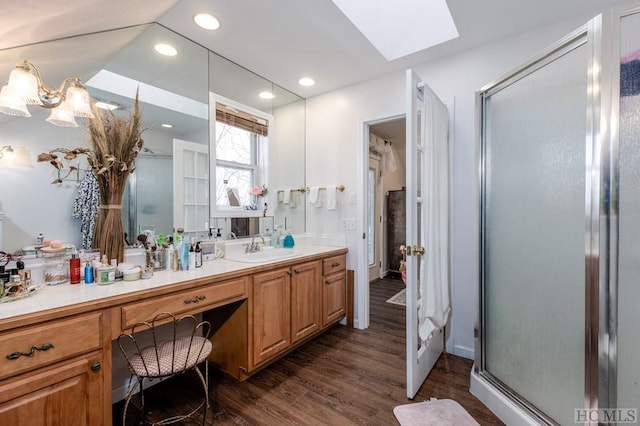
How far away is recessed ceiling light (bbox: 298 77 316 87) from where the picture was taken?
2.83 meters

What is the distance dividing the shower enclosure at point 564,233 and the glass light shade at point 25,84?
2.61 meters

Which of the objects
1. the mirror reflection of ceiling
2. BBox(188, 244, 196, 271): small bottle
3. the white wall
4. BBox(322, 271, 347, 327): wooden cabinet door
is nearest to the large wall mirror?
the mirror reflection of ceiling

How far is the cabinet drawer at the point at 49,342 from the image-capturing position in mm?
1007

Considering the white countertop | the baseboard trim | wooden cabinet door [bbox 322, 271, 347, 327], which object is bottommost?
the baseboard trim

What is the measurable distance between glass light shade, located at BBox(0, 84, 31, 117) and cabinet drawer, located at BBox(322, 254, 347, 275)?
2.18 meters

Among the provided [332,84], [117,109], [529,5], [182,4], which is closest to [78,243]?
[117,109]

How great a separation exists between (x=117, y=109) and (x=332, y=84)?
1.96m

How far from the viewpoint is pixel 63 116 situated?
1.53 m

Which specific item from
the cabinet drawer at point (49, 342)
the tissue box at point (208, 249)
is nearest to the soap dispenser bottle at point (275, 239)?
the tissue box at point (208, 249)

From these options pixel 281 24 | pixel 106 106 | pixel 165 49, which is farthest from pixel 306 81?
pixel 106 106

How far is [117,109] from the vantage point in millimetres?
1772

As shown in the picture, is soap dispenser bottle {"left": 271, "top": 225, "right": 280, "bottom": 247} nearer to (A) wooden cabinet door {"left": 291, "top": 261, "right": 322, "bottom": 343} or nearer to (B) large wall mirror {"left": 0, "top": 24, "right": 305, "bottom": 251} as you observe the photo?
(B) large wall mirror {"left": 0, "top": 24, "right": 305, "bottom": 251}

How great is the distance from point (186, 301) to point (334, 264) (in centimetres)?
151

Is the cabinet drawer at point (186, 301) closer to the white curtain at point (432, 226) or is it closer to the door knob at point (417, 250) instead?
the door knob at point (417, 250)
